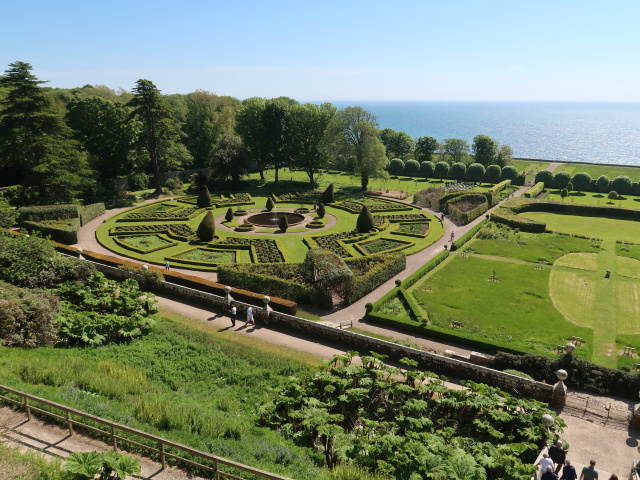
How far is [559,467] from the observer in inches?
572

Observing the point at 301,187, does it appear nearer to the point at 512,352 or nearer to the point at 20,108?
the point at 20,108

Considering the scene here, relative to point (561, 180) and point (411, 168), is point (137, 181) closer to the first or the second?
point (411, 168)

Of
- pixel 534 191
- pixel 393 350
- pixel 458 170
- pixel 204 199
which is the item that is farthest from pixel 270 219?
pixel 458 170

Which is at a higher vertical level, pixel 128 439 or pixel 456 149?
pixel 456 149

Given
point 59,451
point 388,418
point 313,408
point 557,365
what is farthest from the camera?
point 557,365

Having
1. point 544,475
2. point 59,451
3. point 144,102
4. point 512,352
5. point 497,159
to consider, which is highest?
point 144,102

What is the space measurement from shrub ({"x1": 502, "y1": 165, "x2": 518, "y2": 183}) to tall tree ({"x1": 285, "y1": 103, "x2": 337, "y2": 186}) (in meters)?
34.3

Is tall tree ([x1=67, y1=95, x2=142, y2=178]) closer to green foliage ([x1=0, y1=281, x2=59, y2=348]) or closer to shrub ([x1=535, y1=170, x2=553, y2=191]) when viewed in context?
green foliage ([x1=0, y1=281, x2=59, y2=348])

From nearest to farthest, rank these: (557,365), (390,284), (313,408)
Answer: (313,408) → (557,365) → (390,284)

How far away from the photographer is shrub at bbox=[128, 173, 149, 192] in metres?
66.1

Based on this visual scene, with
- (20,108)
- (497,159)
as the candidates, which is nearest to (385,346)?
(20,108)

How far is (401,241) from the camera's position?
4503cm

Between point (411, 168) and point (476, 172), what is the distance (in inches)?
490

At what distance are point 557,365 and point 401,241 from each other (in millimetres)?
24277
